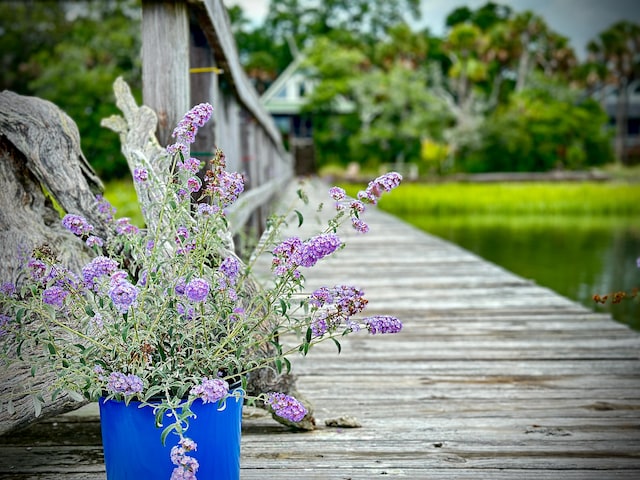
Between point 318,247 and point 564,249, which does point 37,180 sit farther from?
point 564,249

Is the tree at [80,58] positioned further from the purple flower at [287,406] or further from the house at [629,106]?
the house at [629,106]

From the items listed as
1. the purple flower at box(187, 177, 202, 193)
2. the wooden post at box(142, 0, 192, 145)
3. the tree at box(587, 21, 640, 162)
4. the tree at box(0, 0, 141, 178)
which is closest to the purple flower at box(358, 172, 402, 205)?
the purple flower at box(187, 177, 202, 193)

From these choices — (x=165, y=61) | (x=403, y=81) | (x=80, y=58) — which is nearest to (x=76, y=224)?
(x=165, y=61)

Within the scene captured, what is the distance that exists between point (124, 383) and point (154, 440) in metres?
0.15

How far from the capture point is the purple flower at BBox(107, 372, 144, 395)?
1624 millimetres

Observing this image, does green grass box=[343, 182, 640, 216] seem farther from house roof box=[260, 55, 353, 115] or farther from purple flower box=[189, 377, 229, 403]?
purple flower box=[189, 377, 229, 403]

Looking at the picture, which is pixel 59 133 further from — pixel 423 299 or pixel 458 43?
pixel 458 43

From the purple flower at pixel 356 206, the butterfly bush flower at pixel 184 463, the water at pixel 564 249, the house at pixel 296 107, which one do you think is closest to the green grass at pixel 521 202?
the water at pixel 564 249

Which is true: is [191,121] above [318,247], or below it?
above

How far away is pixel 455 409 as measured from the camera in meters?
2.61

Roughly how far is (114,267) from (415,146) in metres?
28.1

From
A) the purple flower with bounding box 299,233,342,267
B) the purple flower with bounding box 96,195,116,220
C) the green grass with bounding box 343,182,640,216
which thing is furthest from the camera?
the green grass with bounding box 343,182,640,216

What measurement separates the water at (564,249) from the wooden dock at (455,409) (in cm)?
183

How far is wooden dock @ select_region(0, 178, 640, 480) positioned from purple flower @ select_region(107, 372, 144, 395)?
0.51 metres
